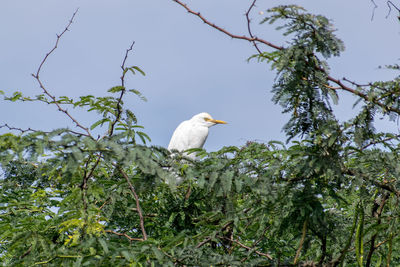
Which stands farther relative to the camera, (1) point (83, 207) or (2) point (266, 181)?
(1) point (83, 207)

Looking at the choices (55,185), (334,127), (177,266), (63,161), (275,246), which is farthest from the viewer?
(55,185)

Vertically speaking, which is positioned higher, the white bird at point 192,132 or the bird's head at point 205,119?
the bird's head at point 205,119

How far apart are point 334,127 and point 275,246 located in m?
1.70

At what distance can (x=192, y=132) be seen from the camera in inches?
264

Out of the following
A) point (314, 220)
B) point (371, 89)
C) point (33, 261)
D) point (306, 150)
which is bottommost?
point (33, 261)

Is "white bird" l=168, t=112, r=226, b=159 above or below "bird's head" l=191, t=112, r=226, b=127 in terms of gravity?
below

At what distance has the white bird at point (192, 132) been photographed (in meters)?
6.59

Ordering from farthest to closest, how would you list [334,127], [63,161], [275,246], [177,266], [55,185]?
[55,185], [275,246], [177,266], [334,127], [63,161]

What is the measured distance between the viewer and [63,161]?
1.69 m

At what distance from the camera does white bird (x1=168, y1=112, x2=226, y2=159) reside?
6.59 m

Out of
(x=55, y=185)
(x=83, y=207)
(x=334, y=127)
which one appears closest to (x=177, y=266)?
(x=83, y=207)

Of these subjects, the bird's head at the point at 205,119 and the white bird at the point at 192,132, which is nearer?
the white bird at the point at 192,132

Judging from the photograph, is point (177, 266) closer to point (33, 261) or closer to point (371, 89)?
point (33, 261)

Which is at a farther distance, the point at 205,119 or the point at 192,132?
the point at 205,119
